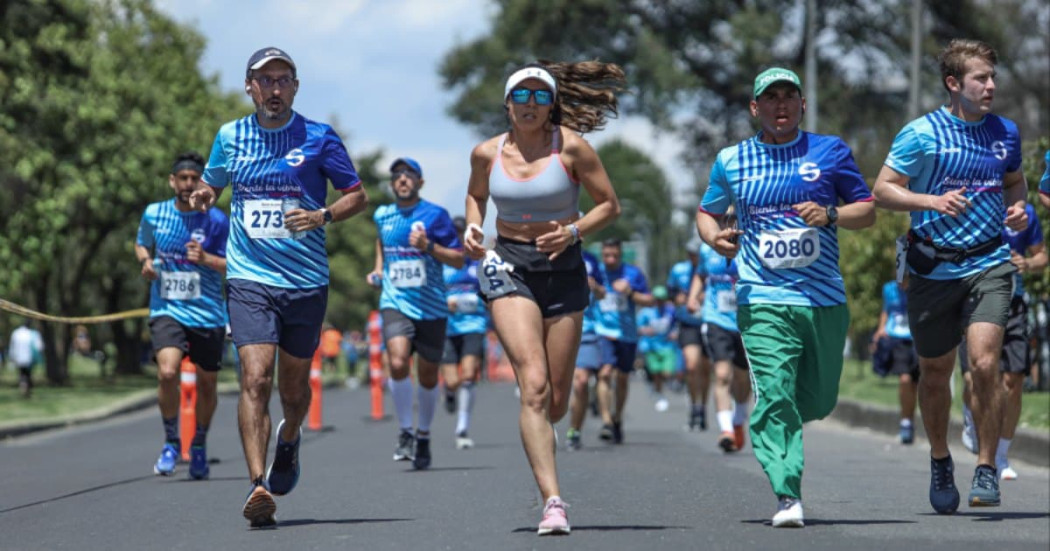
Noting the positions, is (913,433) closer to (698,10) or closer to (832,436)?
(832,436)

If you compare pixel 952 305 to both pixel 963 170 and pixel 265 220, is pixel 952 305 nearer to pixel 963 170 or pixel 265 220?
pixel 963 170

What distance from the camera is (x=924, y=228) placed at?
874 cm

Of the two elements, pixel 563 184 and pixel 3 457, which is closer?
pixel 563 184

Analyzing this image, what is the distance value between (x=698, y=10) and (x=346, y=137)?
55876 millimetres

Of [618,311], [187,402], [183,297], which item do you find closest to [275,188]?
[183,297]

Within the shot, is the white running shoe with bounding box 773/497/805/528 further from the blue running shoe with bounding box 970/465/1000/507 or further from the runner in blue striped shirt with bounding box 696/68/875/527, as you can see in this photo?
the blue running shoe with bounding box 970/465/1000/507

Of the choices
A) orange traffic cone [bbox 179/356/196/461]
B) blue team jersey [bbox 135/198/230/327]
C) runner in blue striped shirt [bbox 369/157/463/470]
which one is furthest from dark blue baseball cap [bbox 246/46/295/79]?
orange traffic cone [bbox 179/356/196/461]

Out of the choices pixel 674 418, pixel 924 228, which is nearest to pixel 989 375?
pixel 924 228

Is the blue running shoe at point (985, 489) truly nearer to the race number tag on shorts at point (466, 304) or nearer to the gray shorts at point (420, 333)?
the gray shorts at point (420, 333)

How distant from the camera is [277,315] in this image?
27.9 ft

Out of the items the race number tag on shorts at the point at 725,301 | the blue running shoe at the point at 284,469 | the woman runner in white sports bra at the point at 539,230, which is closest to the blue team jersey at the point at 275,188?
the blue running shoe at the point at 284,469

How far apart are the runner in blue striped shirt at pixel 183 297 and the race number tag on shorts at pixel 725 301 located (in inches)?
200

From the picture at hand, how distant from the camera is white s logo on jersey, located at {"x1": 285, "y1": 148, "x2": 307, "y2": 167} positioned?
859 cm

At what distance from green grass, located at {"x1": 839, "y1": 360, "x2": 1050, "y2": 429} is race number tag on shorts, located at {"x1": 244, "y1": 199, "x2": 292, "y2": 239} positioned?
814cm
